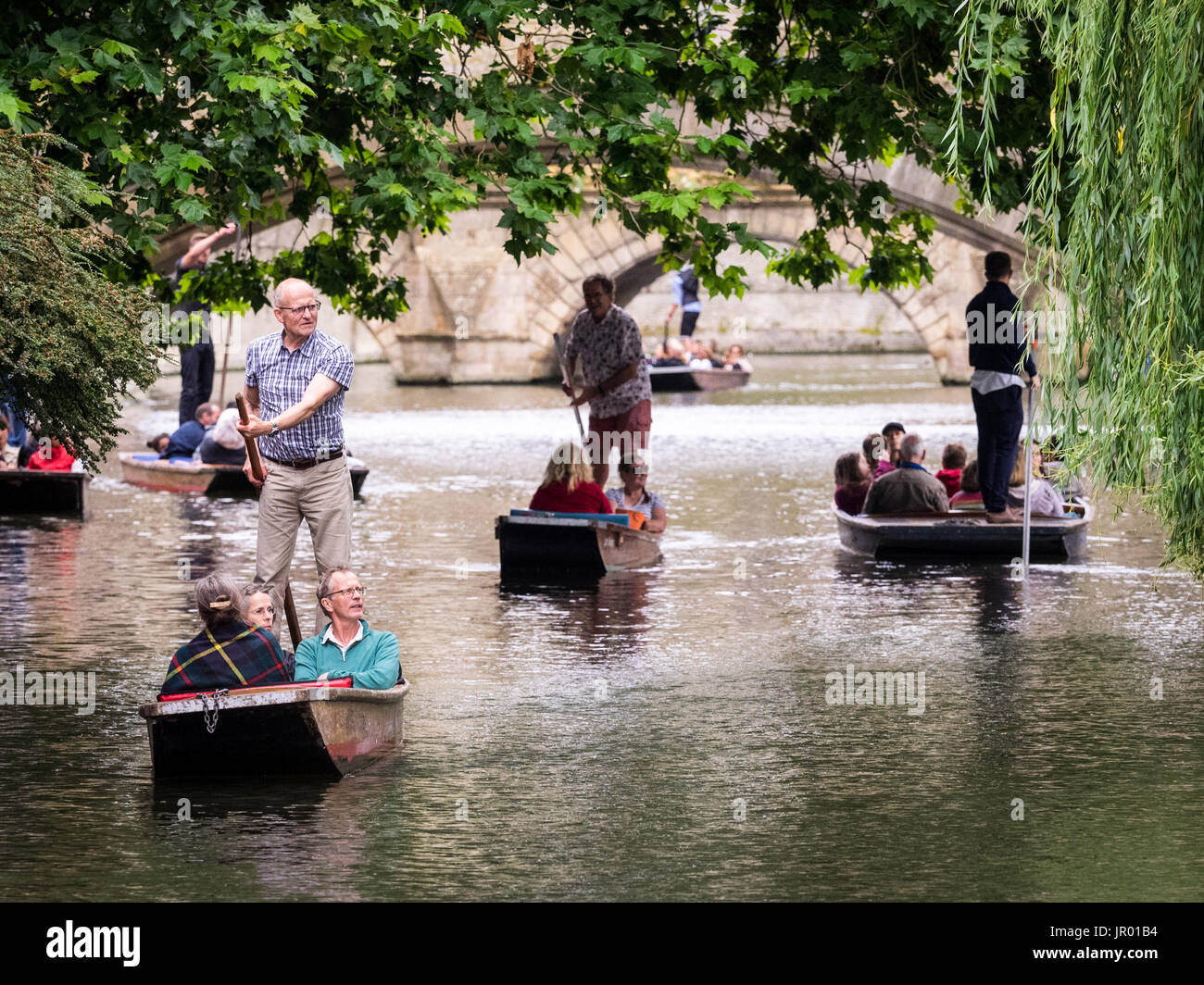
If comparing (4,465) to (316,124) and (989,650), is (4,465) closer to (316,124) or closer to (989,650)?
(316,124)

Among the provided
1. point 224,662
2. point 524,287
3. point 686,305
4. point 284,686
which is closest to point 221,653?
point 224,662

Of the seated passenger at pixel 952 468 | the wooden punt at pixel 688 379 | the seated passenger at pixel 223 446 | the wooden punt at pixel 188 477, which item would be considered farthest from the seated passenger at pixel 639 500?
the wooden punt at pixel 688 379

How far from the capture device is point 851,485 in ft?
52.2

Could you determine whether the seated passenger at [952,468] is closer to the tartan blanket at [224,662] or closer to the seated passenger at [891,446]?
the seated passenger at [891,446]

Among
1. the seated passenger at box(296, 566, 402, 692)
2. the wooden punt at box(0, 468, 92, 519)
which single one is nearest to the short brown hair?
the wooden punt at box(0, 468, 92, 519)

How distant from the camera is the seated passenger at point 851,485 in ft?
52.1

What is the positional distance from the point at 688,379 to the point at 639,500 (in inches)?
1052

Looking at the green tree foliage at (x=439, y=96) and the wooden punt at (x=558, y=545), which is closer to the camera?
the green tree foliage at (x=439, y=96)

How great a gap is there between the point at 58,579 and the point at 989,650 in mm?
6168

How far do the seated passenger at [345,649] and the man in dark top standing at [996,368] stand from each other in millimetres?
7074

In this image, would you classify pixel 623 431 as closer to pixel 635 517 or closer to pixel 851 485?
pixel 635 517

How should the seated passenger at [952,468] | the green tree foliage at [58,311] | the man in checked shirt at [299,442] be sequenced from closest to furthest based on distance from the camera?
1. the green tree foliage at [58,311]
2. the man in checked shirt at [299,442]
3. the seated passenger at [952,468]

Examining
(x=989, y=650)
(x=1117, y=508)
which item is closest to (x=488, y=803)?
(x=1117, y=508)

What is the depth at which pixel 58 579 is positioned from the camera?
45.3 feet
